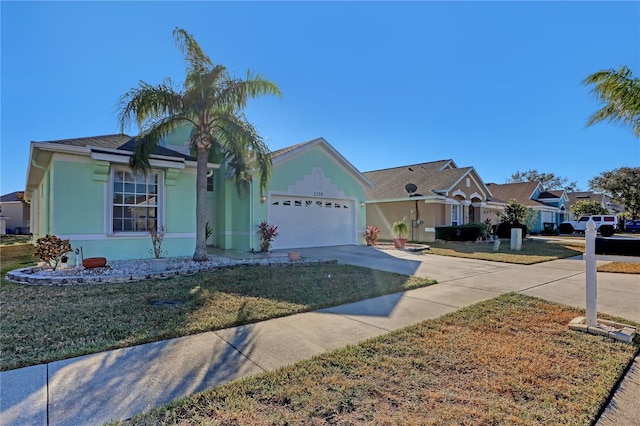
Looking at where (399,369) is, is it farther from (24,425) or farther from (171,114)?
(171,114)

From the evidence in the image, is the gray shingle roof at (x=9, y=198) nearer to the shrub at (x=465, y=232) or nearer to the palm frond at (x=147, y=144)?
the palm frond at (x=147, y=144)

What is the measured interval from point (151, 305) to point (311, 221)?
10797 millimetres

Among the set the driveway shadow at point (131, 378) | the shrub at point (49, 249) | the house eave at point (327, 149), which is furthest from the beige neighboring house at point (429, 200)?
the driveway shadow at point (131, 378)

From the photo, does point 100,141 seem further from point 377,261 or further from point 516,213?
point 516,213

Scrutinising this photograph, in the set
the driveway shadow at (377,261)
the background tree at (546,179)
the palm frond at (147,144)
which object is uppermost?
the background tree at (546,179)

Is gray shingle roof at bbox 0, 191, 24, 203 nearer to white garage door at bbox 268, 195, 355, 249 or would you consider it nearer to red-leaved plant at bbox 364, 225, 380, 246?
white garage door at bbox 268, 195, 355, 249

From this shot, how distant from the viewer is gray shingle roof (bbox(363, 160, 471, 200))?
22.7 m

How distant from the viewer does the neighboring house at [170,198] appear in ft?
31.6

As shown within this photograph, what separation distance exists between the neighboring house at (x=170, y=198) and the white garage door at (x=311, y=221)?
0.16 ft

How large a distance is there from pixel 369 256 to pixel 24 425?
1181 centimetres

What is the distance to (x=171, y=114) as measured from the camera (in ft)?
31.8

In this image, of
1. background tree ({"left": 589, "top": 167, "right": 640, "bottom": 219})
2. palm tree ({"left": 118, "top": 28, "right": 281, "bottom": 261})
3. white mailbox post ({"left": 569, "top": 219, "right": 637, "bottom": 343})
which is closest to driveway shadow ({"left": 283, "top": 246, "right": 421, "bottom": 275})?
white mailbox post ({"left": 569, "top": 219, "right": 637, "bottom": 343})

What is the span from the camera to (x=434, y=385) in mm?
3146

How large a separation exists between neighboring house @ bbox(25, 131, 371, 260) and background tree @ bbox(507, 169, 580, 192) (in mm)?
66305
